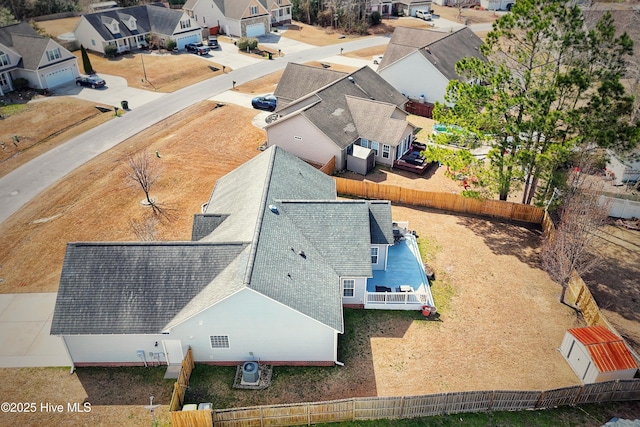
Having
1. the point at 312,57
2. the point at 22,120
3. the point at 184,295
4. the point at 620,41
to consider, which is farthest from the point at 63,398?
the point at 312,57

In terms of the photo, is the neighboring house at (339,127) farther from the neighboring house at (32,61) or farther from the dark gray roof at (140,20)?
the dark gray roof at (140,20)

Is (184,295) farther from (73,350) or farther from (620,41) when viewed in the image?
(620,41)

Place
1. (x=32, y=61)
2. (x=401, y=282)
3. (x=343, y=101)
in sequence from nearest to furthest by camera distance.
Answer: (x=401, y=282), (x=343, y=101), (x=32, y=61)

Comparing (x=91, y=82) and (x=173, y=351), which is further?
(x=91, y=82)

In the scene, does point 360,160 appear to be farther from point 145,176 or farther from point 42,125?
point 42,125

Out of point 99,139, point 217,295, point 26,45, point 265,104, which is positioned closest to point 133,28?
point 26,45

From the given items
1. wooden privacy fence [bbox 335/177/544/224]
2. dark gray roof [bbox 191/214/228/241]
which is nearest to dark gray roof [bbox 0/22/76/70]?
dark gray roof [bbox 191/214/228/241]

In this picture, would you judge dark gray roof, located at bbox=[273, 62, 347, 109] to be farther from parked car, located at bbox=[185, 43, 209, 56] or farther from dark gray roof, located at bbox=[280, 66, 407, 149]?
parked car, located at bbox=[185, 43, 209, 56]
